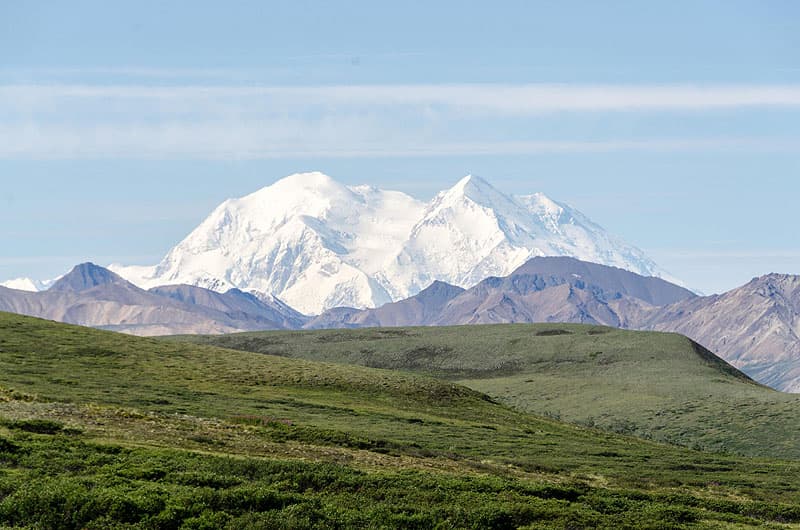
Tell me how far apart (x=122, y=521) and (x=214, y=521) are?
3.21 m

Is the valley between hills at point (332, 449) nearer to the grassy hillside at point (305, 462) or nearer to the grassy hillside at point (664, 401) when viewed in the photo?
the grassy hillside at point (305, 462)

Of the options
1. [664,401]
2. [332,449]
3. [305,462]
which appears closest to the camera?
[305,462]

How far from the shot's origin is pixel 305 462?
52594mm

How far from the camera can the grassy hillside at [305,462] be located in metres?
40.2

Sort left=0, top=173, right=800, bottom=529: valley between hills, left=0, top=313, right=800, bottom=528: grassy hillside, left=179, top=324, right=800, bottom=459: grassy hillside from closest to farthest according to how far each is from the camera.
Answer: left=0, top=313, right=800, bottom=528: grassy hillside, left=0, top=173, right=800, bottom=529: valley between hills, left=179, top=324, right=800, bottom=459: grassy hillside

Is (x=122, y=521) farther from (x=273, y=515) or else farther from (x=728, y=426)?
(x=728, y=426)

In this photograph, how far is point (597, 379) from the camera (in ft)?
568

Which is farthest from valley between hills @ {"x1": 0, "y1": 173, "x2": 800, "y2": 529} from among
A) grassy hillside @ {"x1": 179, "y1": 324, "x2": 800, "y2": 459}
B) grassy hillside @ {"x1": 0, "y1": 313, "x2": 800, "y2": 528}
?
grassy hillside @ {"x1": 179, "y1": 324, "x2": 800, "y2": 459}

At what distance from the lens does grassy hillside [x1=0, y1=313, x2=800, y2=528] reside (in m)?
40.2

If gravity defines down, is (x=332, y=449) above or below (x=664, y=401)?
below

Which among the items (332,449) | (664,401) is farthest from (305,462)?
(664,401)

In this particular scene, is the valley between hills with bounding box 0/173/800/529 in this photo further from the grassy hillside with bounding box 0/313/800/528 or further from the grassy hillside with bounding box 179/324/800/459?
the grassy hillside with bounding box 179/324/800/459

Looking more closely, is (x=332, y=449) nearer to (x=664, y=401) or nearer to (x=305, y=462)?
(x=305, y=462)

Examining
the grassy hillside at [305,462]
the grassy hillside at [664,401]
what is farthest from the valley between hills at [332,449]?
the grassy hillside at [664,401]
